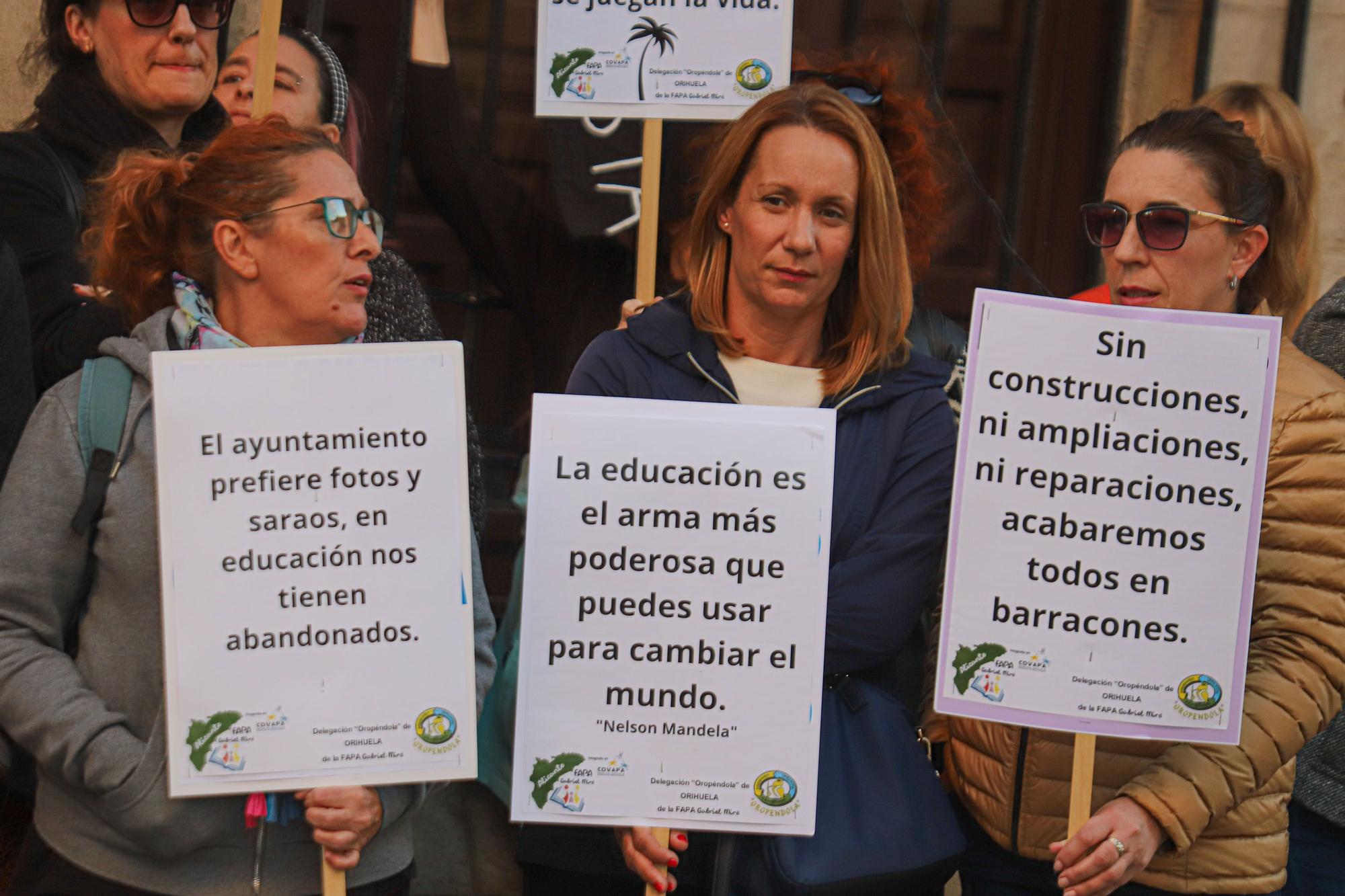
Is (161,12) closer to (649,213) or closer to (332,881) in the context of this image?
(649,213)

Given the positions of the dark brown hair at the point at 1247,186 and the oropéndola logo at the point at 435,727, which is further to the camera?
the dark brown hair at the point at 1247,186

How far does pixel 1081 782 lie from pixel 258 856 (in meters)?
1.26

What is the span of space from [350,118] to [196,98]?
0.34 meters

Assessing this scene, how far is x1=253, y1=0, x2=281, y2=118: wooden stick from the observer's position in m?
2.96

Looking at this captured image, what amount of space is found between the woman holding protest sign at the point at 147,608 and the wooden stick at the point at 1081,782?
93 centimetres

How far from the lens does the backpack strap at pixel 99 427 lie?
2.22m

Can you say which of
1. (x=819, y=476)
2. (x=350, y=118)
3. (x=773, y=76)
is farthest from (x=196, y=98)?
(x=819, y=476)

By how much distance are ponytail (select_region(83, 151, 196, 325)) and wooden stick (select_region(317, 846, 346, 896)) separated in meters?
0.95

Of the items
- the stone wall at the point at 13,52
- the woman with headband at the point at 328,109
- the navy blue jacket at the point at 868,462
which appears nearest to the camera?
the navy blue jacket at the point at 868,462

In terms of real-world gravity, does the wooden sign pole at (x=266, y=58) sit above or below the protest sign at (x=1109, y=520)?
above

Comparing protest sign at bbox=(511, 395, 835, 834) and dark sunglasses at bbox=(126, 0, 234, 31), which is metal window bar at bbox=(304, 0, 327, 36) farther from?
protest sign at bbox=(511, 395, 835, 834)

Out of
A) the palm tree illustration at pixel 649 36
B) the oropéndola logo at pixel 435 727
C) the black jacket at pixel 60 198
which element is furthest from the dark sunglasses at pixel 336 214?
the palm tree illustration at pixel 649 36

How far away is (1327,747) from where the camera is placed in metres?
2.94

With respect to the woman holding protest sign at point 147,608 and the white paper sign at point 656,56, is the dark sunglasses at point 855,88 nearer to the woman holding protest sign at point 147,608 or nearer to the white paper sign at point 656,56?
the white paper sign at point 656,56
